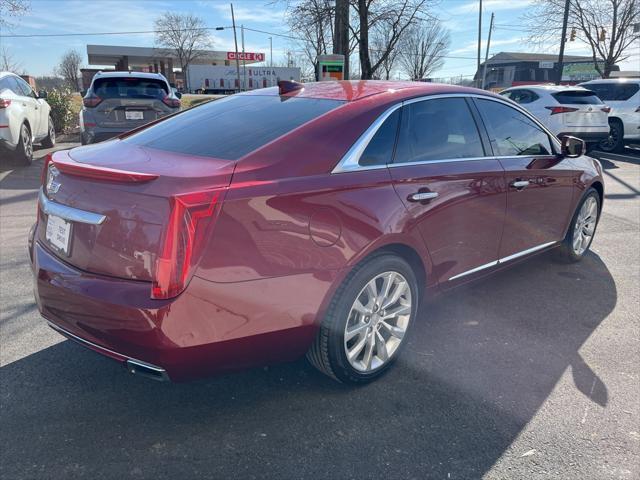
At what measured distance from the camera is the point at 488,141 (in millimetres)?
3533

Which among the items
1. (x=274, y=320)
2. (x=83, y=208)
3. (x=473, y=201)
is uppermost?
(x=83, y=208)

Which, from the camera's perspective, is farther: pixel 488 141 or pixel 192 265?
pixel 488 141

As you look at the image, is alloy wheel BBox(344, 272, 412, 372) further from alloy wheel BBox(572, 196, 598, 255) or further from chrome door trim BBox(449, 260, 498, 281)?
alloy wheel BBox(572, 196, 598, 255)

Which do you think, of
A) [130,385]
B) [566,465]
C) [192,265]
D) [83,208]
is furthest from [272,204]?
[566,465]

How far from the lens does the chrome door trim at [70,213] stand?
2.24 m

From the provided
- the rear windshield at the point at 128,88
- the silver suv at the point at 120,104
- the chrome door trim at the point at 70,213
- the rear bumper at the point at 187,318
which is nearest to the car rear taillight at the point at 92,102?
the silver suv at the point at 120,104

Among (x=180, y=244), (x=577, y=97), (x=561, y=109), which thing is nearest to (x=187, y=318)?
(x=180, y=244)

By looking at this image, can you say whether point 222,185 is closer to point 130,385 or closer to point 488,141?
point 130,385

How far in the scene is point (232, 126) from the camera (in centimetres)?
285

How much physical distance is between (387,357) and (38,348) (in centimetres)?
215

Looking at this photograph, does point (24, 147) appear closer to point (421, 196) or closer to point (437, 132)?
point (437, 132)

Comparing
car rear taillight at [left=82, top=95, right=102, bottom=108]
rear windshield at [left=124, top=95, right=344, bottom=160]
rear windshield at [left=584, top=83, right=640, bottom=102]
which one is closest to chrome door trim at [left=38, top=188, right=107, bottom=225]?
rear windshield at [left=124, top=95, right=344, bottom=160]

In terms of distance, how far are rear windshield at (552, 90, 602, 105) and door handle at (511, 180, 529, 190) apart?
892 cm

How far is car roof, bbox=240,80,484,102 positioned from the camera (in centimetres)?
305
